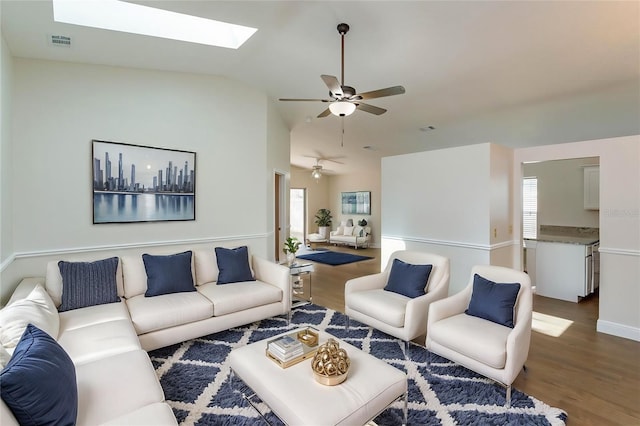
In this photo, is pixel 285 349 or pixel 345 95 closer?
pixel 285 349

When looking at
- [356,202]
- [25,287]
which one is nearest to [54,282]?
[25,287]

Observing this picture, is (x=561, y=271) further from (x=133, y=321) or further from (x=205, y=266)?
(x=133, y=321)

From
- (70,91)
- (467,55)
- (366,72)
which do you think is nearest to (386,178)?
(366,72)

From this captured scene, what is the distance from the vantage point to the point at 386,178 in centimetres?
531

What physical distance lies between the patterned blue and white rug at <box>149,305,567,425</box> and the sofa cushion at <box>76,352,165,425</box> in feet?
1.65

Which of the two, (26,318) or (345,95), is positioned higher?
(345,95)

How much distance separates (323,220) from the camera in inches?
462

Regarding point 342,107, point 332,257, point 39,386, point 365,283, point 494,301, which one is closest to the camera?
point 39,386

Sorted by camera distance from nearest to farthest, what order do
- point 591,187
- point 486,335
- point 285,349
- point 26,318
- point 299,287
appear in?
point 26,318 < point 285,349 < point 486,335 < point 299,287 < point 591,187

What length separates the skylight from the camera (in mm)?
2615

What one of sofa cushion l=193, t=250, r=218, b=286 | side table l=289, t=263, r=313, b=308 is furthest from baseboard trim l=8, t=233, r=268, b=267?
side table l=289, t=263, r=313, b=308

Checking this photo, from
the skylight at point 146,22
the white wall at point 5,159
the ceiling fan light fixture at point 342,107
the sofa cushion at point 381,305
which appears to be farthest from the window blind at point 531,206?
the white wall at point 5,159

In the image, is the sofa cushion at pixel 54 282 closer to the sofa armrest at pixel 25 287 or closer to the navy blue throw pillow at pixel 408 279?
the sofa armrest at pixel 25 287

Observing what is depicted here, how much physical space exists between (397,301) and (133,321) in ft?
8.08
